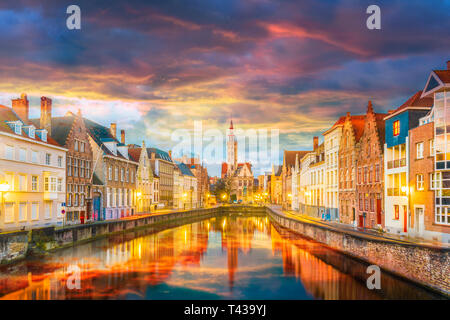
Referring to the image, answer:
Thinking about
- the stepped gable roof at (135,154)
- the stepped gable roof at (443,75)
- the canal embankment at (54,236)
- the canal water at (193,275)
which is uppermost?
the stepped gable roof at (443,75)

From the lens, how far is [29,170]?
3494 cm

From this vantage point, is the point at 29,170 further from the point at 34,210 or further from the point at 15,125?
the point at 15,125

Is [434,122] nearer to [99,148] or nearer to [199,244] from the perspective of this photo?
[199,244]

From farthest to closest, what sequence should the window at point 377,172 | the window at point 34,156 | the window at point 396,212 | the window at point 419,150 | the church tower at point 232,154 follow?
1. the church tower at point 232,154
2. the window at point 377,172
3. the window at point 34,156
4. the window at point 396,212
5. the window at point 419,150

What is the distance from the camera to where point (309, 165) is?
64812 mm

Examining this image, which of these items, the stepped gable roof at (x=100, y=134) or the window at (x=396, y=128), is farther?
the stepped gable roof at (x=100, y=134)

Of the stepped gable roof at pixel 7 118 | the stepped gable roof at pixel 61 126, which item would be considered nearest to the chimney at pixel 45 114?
the stepped gable roof at pixel 61 126

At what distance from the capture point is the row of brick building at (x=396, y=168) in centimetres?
2588

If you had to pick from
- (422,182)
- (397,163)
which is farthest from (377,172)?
(422,182)

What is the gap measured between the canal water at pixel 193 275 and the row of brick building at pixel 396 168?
5769mm

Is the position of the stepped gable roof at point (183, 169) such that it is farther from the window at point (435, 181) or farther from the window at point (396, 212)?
the window at point (435, 181)

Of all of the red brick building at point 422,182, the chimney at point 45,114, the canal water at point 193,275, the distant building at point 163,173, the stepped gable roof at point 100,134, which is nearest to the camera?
the canal water at point 193,275
